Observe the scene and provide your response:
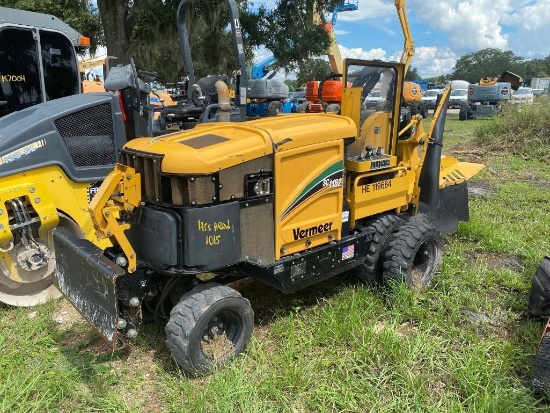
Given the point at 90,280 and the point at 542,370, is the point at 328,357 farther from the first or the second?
the point at 90,280

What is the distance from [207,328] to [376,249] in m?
1.64

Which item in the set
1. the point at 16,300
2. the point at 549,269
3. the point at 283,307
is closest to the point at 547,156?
the point at 549,269

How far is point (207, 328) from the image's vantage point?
3230 mm

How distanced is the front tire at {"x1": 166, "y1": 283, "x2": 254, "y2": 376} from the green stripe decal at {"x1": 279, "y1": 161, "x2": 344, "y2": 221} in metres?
0.70

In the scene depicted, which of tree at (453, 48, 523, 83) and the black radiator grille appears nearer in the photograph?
the black radiator grille

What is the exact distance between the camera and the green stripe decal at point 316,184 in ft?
11.4

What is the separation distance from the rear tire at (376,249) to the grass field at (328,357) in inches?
5.0

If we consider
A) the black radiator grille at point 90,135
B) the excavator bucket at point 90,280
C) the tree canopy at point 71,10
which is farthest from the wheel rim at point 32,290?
the tree canopy at point 71,10

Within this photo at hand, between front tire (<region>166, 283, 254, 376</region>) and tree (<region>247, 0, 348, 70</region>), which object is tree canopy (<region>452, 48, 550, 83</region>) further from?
front tire (<region>166, 283, 254, 376</region>)

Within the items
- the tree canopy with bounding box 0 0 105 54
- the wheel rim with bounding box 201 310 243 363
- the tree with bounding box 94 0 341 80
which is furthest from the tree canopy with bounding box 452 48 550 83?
the wheel rim with bounding box 201 310 243 363

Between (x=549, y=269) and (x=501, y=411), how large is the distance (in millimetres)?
1381

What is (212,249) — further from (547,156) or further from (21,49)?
(547,156)

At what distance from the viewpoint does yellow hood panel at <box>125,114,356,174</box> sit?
9.80ft

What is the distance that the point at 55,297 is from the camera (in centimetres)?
435
